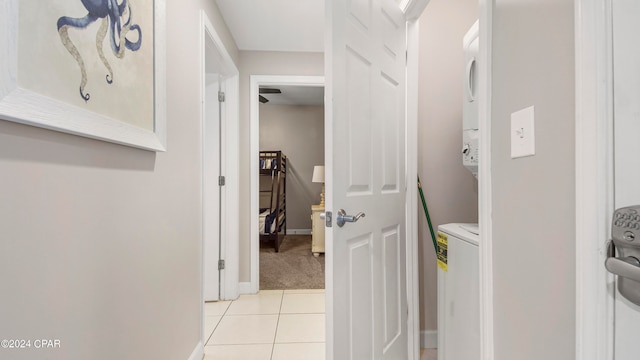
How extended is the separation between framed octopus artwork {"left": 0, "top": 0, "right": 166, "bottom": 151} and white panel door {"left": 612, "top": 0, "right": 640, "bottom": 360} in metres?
1.18

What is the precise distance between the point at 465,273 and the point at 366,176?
0.60 meters

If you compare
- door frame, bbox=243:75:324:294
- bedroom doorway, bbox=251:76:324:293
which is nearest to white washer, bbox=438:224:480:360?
door frame, bbox=243:75:324:294

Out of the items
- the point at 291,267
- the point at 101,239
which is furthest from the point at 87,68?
the point at 291,267

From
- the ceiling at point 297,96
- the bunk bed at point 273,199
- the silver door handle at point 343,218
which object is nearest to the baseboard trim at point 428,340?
the silver door handle at point 343,218

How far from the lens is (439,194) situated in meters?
1.82

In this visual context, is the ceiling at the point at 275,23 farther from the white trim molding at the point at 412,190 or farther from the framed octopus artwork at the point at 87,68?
the framed octopus artwork at the point at 87,68

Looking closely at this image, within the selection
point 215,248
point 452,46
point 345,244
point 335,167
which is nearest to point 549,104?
point 335,167

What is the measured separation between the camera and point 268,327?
2.09 metres

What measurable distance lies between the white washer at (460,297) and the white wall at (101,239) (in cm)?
134

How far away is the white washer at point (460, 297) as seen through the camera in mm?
1087

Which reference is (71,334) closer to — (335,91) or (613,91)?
(335,91)

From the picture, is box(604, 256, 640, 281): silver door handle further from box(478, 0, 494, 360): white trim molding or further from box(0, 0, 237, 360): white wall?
box(0, 0, 237, 360): white wall

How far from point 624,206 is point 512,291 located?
1.22 feet

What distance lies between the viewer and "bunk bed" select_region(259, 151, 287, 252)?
419 centimetres
